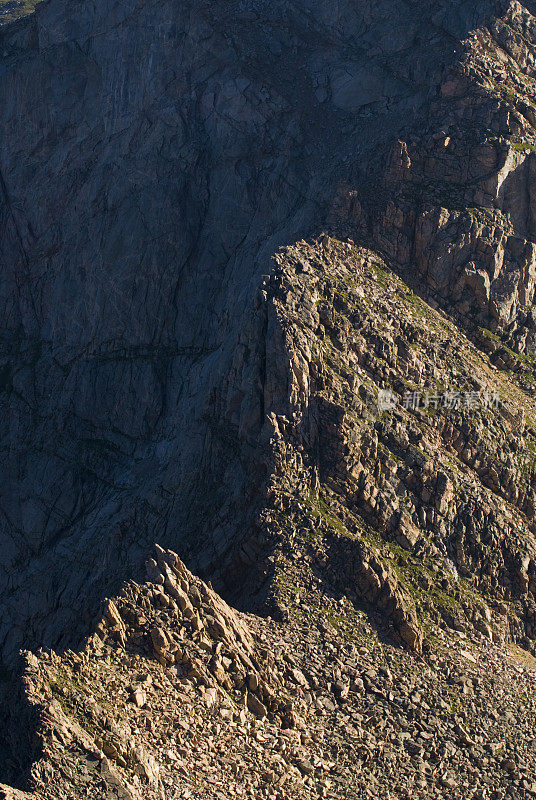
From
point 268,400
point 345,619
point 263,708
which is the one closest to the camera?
point 263,708

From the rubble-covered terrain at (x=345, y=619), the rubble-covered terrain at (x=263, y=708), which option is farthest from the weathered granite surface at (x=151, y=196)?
the rubble-covered terrain at (x=263, y=708)

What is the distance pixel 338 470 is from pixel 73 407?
35.2 m

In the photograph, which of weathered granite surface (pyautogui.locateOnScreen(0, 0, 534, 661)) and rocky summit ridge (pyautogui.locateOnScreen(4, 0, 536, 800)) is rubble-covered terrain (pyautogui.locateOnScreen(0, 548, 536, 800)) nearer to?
rocky summit ridge (pyautogui.locateOnScreen(4, 0, 536, 800))

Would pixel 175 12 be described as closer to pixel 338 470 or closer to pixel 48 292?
pixel 48 292

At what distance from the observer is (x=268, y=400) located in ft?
276

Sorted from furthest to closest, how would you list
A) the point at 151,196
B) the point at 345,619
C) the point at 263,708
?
1. the point at 151,196
2. the point at 345,619
3. the point at 263,708

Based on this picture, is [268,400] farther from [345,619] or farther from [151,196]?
[151,196]

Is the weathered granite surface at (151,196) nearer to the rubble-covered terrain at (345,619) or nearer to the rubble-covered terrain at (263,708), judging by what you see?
the rubble-covered terrain at (345,619)

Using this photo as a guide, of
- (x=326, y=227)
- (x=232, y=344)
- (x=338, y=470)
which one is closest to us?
(x=338, y=470)

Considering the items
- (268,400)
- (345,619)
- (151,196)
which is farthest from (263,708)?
(151,196)

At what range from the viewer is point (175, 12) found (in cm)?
Result: 11869

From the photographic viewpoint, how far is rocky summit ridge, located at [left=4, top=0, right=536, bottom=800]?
2650 inches

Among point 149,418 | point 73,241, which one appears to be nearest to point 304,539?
point 149,418

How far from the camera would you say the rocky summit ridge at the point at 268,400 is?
2650 inches
